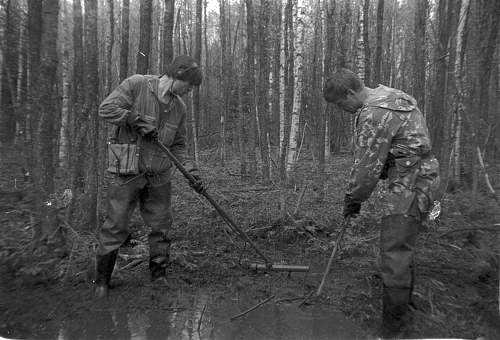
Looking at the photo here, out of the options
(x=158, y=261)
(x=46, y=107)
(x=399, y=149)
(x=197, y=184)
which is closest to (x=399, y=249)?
(x=399, y=149)

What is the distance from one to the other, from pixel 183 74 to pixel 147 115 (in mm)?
544

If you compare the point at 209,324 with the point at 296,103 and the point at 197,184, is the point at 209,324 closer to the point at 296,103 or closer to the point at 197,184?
the point at 197,184

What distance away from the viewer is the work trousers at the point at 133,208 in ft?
11.3

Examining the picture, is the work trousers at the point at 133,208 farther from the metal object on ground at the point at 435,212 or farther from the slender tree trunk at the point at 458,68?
the slender tree trunk at the point at 458,68

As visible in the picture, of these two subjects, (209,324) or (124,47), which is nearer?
(209,324)

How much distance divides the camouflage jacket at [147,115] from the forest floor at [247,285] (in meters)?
1.20

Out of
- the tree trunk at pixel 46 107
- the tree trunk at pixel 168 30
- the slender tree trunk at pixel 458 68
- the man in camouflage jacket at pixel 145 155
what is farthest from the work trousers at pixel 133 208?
the slender tree trunk at pixel 458 68

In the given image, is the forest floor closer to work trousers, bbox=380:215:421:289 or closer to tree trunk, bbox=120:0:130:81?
work trousers, bbox=380:215:421:289

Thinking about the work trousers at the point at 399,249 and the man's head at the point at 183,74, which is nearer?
the work trousers at the point at 399,249

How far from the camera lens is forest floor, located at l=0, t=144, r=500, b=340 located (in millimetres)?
3039

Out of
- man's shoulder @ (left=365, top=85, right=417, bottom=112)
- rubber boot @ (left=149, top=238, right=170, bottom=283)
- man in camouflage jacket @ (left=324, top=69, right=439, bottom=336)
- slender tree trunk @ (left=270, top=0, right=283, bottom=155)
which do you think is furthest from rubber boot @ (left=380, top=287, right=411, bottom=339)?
slender tree trunk @ (left=270, top=0, right=283, bottom=155)

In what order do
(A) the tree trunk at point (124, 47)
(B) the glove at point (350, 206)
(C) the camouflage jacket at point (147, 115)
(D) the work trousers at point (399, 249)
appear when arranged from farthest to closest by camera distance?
1. (A) the tree trunk at point (124, 47)
2. (C) the camouflage jacket at point (147, 115)
3. (B) the glove at point (350, 206)
4. (D) the work trousers at point (399, 249)

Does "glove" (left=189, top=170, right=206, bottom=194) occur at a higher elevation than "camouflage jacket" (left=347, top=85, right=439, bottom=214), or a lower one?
lower

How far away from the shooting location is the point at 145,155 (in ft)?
12.0
